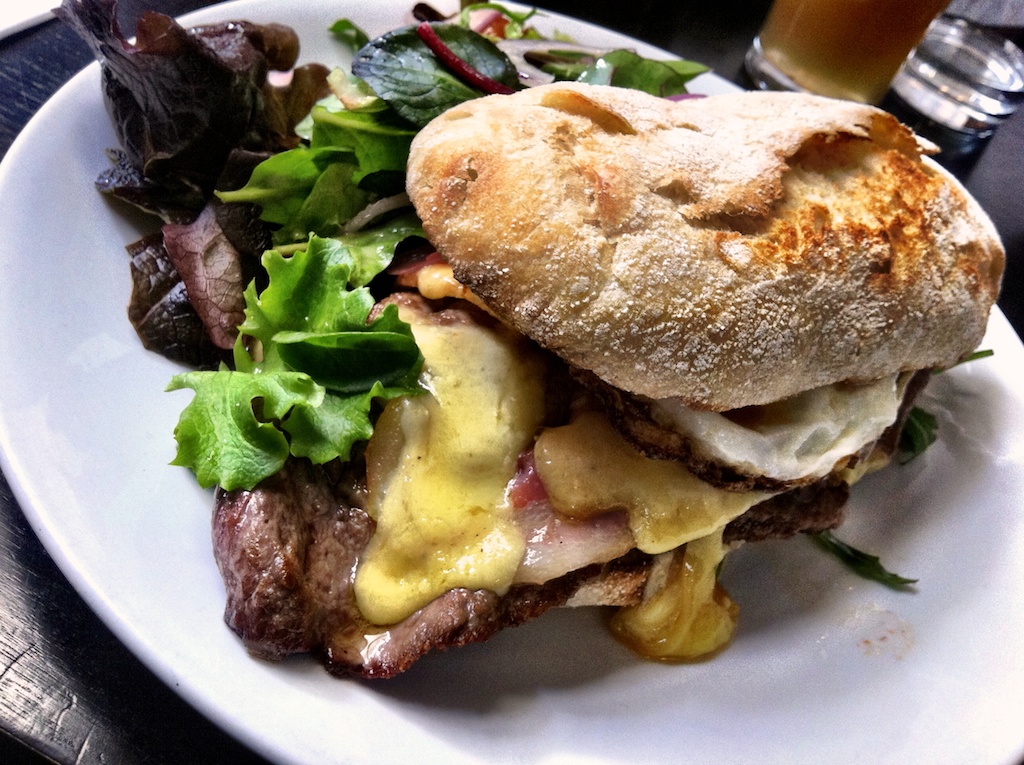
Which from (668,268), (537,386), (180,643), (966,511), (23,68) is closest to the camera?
(180,643)

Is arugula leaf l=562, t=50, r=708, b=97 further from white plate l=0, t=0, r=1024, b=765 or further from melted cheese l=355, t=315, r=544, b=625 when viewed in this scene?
white plate l=0, t=0, r=1024, b=765

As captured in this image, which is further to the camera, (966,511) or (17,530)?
(966,511)

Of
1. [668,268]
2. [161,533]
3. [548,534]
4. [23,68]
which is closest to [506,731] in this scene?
[548,534]

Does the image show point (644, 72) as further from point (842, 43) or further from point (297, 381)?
point (297, 381)

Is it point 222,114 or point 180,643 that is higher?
point 222,114

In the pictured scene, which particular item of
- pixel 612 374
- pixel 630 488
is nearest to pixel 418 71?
pixel 612 374

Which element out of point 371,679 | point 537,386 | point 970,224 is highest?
point 970,224

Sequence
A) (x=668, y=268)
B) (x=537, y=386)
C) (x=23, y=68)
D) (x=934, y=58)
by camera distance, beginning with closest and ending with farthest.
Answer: (x=668, y=268), (x=537, y=386), (x=23, y=68), (x=934, y=58)

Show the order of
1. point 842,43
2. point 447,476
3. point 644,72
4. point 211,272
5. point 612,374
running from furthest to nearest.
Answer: point 842,43, point 644,72, point 211,272, point 447,476, point 612,374

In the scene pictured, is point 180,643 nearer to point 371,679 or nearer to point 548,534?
point 371,679
